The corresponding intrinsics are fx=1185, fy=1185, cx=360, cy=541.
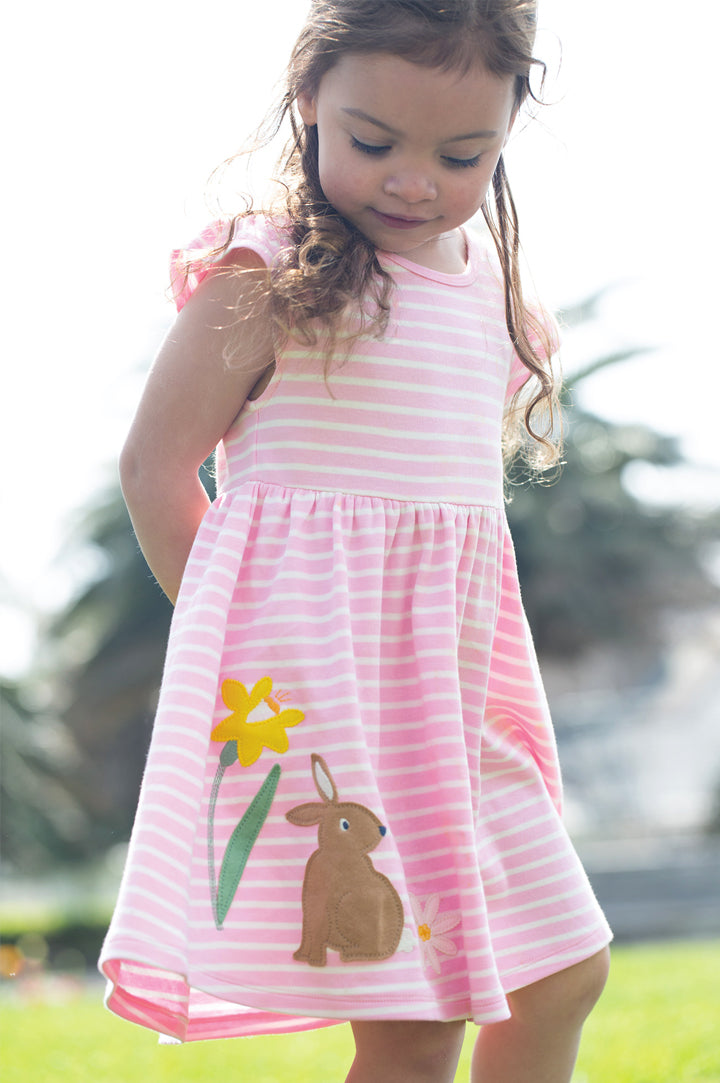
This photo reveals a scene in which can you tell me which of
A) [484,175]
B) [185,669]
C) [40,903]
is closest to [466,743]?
[185,669]

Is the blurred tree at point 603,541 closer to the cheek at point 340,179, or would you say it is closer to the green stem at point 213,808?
the cheek at point 340,179

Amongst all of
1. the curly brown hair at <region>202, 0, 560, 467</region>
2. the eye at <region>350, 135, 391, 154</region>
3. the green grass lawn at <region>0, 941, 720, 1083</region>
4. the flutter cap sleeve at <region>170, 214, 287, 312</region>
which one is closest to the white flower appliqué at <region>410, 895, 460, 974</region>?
the curly brown hair at <region>202, 0, 560, 467</region>

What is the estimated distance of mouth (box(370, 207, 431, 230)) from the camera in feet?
5.49

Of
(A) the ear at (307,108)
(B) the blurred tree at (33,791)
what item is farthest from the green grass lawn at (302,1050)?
(B) the blurred tree at (33,791)

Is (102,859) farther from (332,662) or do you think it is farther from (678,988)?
(332,662)

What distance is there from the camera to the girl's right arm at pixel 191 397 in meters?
1.66

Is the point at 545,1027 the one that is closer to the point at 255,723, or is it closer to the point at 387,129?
the point at 255,723

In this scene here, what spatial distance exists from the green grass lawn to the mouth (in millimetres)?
2183

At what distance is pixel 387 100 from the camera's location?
1.56 m

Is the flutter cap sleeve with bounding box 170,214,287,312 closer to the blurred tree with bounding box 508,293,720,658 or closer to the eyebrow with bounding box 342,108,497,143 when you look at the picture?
the eyebrow with bounding box 342,108,497,143

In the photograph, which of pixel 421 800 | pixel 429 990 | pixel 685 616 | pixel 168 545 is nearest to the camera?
pixel 429 990

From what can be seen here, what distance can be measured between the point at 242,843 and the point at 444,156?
96 cm

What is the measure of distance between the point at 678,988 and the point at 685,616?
11.6m

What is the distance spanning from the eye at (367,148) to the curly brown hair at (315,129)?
109mm
